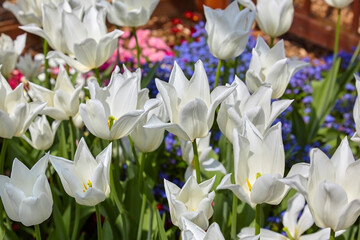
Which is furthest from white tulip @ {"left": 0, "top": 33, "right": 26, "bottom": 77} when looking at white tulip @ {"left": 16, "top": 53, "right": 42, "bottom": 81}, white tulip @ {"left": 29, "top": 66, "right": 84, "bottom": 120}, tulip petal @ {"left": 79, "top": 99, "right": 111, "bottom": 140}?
tulip petal @ {"left": 79, "top": 99, "right": 111, "bottom": 140}

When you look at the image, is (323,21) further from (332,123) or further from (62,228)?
(62,228)

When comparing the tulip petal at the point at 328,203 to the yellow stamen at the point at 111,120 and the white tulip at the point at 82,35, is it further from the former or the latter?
the white tulip at the point at 82,35

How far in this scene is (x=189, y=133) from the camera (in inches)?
51.6

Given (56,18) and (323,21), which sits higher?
(56,18)

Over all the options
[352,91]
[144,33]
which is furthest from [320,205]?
[144,33]

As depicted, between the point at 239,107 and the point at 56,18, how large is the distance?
0.71 meters

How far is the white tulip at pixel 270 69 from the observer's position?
155 cm

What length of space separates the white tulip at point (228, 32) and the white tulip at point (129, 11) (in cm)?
26

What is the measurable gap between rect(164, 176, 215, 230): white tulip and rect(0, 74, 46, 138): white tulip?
414 millimetres

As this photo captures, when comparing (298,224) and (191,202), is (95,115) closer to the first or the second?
(191,202)

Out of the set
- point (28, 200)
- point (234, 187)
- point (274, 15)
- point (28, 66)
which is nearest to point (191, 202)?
point (234, 187)

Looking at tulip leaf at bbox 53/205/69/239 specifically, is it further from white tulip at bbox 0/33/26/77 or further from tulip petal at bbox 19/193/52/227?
white tulip at bbox 0/33/26/77

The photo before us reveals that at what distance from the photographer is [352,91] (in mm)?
3074

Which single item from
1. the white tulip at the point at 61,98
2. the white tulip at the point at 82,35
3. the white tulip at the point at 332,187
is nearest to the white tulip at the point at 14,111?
the white tulip at the point at 61,98
